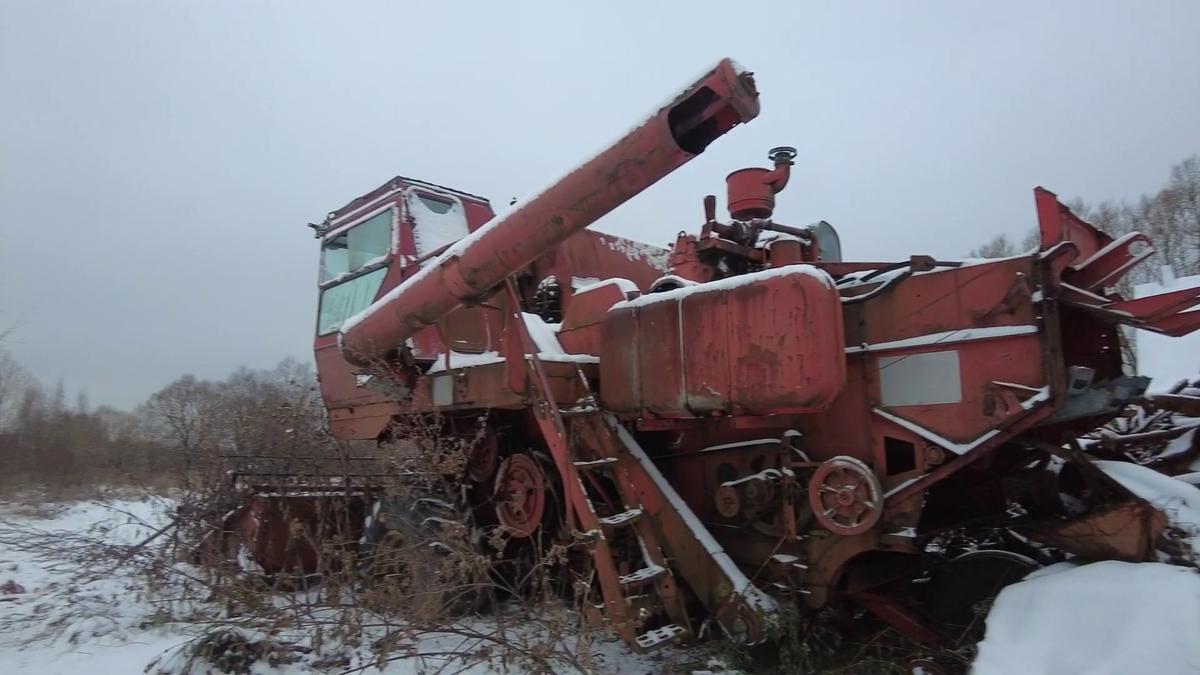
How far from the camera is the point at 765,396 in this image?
157 inches

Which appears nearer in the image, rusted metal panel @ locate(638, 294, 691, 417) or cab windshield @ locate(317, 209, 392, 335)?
rusted metal panel @ locate(638, 294, 691, 417)

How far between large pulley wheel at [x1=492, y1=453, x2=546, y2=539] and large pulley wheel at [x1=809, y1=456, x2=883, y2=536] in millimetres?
2081

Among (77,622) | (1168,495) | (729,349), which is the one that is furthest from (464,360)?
(1168,495)

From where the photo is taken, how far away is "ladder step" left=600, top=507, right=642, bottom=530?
447 cm

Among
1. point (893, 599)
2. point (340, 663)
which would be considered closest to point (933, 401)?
point (893, 599)

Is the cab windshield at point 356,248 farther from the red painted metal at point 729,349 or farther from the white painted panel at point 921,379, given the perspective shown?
the white painted panel at point 921,379

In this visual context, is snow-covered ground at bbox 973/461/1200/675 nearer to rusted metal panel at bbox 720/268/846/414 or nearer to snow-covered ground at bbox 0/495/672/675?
rusted metal panel at bbox 720/268/846/414

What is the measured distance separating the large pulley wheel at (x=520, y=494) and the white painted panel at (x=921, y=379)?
2.50m

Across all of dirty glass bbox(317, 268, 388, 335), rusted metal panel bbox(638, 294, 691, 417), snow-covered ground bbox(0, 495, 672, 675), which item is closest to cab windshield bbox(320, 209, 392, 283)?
dirty glass bbox(317, 268, 388, 335)

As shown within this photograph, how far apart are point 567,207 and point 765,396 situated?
1548mm

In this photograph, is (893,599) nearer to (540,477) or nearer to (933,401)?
(933,401)

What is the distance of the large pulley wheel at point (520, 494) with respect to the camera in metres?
5.42

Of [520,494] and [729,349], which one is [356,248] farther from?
[729,349]

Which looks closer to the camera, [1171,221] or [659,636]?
[659,636]
